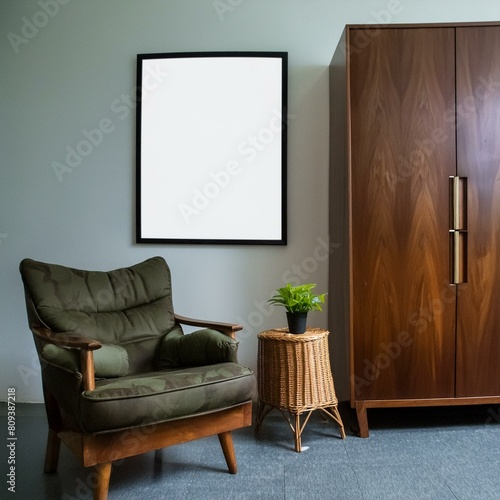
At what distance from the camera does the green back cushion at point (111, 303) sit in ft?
7.69

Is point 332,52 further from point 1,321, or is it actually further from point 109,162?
point 1,321

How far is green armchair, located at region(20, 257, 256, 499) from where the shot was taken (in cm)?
190

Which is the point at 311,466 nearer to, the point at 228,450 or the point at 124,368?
the point at 228,450

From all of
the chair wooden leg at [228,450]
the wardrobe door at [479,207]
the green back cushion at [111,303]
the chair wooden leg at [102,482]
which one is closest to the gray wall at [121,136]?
the green back cushion at [111,303]

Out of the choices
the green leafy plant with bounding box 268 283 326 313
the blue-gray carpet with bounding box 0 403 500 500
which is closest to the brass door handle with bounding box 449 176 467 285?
the green leafy plant with bounding box 268 283 326 313

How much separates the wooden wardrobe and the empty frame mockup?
0.63 metres

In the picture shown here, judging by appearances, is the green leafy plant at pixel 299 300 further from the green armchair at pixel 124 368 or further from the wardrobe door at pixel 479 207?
the wardrobe door at pixel 479 207

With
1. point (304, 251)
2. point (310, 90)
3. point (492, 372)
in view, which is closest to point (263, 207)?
point (304, 251)

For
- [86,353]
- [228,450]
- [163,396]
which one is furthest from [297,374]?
[86,353]

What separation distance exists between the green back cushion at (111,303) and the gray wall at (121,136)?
1.60ft

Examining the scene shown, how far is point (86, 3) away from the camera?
3215 mm

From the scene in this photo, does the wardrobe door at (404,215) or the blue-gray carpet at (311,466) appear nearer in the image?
the blue-gray carpet at (311,466)

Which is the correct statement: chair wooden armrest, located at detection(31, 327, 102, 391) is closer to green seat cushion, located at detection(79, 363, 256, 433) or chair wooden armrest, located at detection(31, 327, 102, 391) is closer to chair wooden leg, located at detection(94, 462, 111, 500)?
green seat cushion, located at detection(79, 363, 256, 433)

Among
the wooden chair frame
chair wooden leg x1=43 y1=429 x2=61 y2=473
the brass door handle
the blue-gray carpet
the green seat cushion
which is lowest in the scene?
the blue-gray carpet
